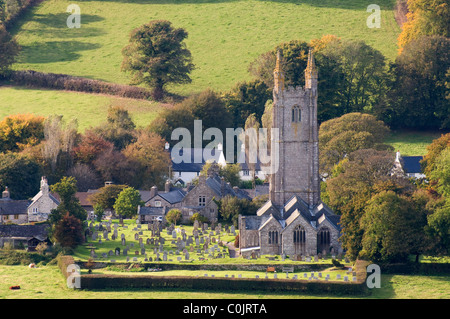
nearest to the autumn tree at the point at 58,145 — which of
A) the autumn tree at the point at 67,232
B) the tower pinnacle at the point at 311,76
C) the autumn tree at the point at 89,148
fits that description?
the autumn tree at the point at 89,148

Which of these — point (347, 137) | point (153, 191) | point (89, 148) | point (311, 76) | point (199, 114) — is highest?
point (311, 76)

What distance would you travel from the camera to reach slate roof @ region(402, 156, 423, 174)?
112m

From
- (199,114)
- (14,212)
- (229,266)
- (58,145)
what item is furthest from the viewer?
(199,114)

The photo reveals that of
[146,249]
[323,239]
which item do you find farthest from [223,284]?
[146,249]

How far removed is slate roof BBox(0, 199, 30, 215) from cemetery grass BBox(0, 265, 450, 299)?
75.6ft

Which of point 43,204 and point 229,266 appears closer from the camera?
point 229,266

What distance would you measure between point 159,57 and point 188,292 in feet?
231

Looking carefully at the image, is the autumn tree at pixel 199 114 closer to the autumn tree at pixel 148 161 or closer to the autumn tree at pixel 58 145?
the autumn tree at pixel 148 161

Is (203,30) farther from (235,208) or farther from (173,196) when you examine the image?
(235,208)

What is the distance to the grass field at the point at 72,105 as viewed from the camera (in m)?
131

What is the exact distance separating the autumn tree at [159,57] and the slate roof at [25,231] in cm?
5324

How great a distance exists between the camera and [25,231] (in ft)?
279

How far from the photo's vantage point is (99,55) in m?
149

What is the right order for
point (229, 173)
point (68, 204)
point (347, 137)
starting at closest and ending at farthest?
point (68, 204) → point (347, 137) → point (229, 173)
